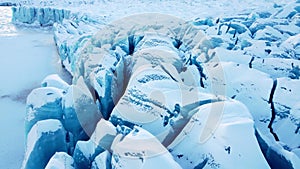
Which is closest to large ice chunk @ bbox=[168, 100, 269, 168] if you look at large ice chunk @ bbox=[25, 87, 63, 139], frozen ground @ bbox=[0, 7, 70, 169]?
large ice chunk @ bbox=[25, 87, 63, 139]

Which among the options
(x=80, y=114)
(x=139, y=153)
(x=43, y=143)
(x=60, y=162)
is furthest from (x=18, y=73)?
(x=139, y=153)

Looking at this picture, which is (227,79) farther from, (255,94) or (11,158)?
(11,158)

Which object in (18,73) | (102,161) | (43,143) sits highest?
(102,161)

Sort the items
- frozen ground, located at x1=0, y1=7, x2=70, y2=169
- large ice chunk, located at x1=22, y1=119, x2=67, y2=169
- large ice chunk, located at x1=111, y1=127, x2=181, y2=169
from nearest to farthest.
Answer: large ice chunk, located at x1=111, y1=127, x2=181, y2=169, large ice chunk, located at x1=22, y1=119, x2=67, y2=169, frozen ground, located at x1=0, y1=7, x2=70, y2=169

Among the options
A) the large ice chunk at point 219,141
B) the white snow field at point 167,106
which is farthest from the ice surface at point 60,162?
the large ice chunk at point 219,141

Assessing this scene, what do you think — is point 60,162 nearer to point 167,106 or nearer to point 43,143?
point 43,143

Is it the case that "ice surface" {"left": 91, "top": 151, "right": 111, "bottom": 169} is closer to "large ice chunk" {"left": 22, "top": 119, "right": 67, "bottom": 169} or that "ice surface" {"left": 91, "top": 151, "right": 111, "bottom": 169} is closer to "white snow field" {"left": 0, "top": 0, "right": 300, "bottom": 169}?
"white snow field" {"left": 0, "top": 0, "right": 300, "bottom": 169}

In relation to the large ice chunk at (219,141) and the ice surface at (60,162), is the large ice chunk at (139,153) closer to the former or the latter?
the large ice chunk at (219,141)
